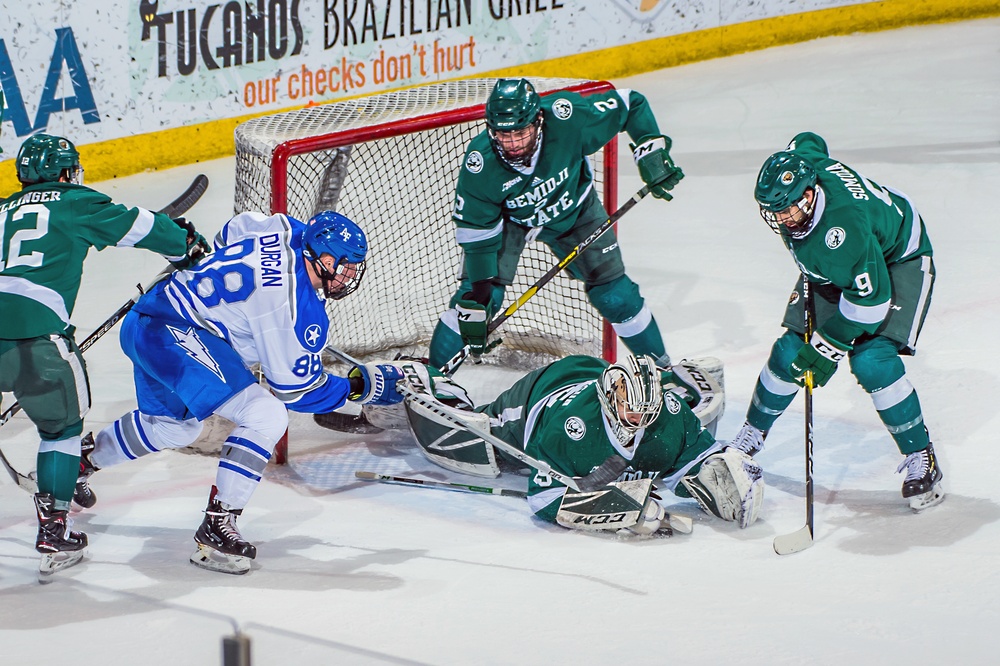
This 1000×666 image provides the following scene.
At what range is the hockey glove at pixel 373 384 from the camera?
383cm

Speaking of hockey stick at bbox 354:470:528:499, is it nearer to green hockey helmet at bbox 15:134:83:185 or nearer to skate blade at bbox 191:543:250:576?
skate blade at bbox 191:543:250:576

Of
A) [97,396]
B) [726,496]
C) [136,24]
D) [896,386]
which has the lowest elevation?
[97,396]

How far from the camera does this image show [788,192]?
3.59m

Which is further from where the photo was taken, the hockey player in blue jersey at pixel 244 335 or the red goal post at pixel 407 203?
the red goal post at pixel 407 203

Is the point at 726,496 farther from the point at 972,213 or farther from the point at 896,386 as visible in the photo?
the point at 972,213

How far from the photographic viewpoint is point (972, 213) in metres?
6.27

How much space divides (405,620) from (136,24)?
420 cm

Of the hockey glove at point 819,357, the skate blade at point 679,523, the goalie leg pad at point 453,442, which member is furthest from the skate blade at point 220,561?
the hockey glove at point 819,357

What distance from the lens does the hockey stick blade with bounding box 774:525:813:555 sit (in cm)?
362

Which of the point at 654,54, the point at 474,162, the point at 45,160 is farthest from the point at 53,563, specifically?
the point at 654,54

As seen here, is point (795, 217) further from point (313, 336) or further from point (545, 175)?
point (313, 336)

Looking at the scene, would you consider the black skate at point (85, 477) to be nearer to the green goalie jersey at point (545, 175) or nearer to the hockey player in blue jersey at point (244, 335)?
the hockey player in blue jersey at point (244, 335)

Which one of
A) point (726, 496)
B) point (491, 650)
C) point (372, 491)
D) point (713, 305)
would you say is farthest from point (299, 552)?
point (713, 305)

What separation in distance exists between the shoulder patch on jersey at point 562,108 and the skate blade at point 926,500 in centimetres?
157
